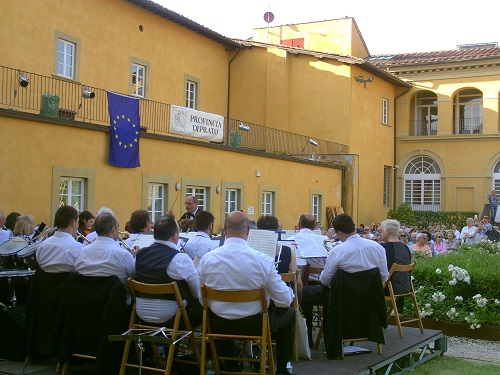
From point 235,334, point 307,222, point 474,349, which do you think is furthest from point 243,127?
point 235,334

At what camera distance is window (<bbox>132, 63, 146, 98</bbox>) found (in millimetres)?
21922

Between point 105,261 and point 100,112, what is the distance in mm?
13745

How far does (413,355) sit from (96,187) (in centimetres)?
909

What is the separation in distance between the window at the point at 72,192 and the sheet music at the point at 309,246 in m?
7.82

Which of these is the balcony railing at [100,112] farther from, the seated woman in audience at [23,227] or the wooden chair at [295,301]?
the wooden chair at [295,301]

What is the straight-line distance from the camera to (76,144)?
15.0 meters

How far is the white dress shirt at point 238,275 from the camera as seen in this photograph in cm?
577

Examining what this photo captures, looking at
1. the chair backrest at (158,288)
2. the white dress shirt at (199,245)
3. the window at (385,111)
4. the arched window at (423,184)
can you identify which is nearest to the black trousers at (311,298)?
the white dress shirt at (199,245)

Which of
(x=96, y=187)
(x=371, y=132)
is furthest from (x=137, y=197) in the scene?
(x=371, y=132)

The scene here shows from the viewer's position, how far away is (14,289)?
7.83 meters

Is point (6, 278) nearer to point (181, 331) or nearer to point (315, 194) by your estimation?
point (181, 331)

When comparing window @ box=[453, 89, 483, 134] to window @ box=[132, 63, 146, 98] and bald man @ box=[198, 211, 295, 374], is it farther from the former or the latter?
bald man @ box=[198, 211, 295, 374]

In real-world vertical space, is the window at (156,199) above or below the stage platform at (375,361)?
above

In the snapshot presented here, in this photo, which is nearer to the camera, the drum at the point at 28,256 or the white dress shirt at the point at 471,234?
the drum at the point at 28,256
